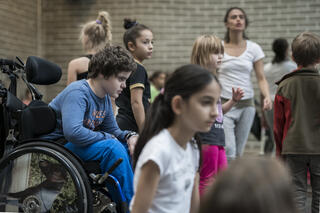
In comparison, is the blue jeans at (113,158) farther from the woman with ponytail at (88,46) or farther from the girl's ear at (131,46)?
the woman with ponytail at (88,46)

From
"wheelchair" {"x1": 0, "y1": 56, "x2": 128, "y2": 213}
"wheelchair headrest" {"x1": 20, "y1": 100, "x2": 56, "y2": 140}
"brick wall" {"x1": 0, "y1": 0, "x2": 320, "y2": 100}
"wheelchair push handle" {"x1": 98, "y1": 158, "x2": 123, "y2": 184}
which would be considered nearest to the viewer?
"wheelchair push handle" {"x1": 98, "y1": 158, "x2": 123, "y2": 184}

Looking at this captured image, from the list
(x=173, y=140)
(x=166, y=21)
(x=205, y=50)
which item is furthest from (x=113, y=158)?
(x=166, y=21)

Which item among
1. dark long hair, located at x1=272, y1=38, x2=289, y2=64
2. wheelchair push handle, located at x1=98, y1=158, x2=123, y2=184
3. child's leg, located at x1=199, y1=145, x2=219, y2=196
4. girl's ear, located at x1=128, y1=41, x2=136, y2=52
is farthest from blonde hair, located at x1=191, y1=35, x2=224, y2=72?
dark long hair, located at x1=272, y1=38, x2=289, y2=64

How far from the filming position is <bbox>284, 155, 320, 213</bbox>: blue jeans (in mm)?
3332

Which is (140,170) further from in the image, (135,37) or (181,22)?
(181,22)

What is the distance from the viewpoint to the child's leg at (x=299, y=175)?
3.33 meters

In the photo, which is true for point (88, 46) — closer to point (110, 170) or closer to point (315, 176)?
point (110, 170)

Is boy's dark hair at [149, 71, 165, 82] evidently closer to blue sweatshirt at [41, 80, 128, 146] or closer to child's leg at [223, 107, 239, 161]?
child's leg at [223, 107, 239, 161]

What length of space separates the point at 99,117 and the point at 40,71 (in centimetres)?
43

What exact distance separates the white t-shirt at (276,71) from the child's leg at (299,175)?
2311 millimetres

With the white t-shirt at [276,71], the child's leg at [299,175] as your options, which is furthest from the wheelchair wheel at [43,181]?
the white t-shirt at [276,71]

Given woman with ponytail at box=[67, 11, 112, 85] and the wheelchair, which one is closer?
the wheelchair

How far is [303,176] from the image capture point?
132 inches

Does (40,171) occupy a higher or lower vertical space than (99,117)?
lower
